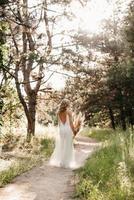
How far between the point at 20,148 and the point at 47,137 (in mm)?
3840

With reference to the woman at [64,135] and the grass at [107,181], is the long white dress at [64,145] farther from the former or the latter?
the grass at [107,181]

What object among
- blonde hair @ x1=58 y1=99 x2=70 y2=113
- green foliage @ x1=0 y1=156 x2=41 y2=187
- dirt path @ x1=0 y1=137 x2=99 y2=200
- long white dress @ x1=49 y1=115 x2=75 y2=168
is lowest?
dirt path @ x1=0 y1=137 x2=99 y2=200

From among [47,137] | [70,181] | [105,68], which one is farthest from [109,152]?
[105,68]

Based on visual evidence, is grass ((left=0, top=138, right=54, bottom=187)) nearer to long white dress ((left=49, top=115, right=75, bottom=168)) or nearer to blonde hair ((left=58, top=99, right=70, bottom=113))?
long white dress ((left=49, top=115, right=75, bottom=168))

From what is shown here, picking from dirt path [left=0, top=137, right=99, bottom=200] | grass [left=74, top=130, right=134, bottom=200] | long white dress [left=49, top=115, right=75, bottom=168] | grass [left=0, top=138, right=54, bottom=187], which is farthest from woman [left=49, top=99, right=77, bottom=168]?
grass [left=74, top=130, right=134, bottom=200]

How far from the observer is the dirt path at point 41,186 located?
961 cm

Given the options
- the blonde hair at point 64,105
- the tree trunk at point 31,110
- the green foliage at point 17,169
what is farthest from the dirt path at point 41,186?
the tree trunk at point 31,110

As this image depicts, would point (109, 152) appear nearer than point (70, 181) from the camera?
No

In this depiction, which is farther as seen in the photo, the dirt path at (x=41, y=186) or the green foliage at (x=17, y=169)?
the green foliage at (x=17, y=169)

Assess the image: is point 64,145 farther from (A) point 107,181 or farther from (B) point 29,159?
(A) point 107,181

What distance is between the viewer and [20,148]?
19844 millimetres

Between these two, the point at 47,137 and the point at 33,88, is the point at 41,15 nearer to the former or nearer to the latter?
the point at 33,88

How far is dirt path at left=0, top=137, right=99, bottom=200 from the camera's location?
378 inches

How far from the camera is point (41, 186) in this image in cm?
1075
